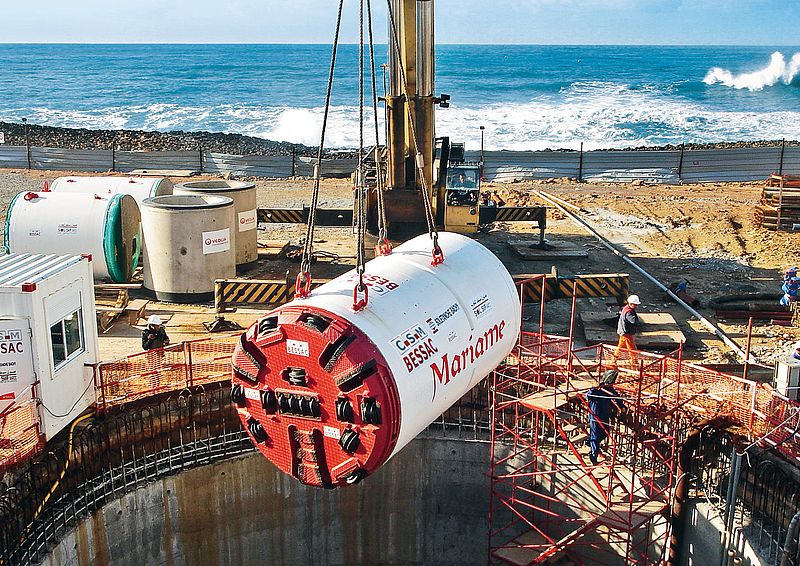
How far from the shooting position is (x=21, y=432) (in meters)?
12.3

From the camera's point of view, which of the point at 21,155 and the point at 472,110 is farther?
the point at 472,110

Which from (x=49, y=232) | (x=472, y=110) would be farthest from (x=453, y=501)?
(x=472, y=110)

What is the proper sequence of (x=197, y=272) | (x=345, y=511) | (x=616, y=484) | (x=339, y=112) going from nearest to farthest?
(x=616, y=484) → (x=345, y=511) → (x=197, y=272) → (x=339, y=112)

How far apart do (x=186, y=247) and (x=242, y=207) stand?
10.4ft

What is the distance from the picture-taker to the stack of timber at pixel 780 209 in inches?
1145

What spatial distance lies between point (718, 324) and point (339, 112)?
254 ft

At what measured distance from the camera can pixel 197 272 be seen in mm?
21625

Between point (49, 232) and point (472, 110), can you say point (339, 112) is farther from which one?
point (49, 232)

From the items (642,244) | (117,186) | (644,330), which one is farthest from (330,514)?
(642,244)

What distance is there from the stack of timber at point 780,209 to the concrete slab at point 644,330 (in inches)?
430

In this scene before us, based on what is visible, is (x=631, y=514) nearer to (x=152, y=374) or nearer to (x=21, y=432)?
(x=152, y=374)

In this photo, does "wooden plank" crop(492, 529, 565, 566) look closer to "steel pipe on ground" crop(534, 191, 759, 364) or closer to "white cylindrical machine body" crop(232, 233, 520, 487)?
"white cylindrical machine body" crop(232, 233, 520, 487)

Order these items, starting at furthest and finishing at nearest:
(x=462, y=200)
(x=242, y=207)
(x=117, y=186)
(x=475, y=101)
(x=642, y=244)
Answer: (x=475, y=101)
(x=642, y=244)
(x=462, y=200)
(x=117, y=186)
(x=242, y=207)

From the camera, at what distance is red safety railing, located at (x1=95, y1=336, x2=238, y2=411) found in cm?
1439
